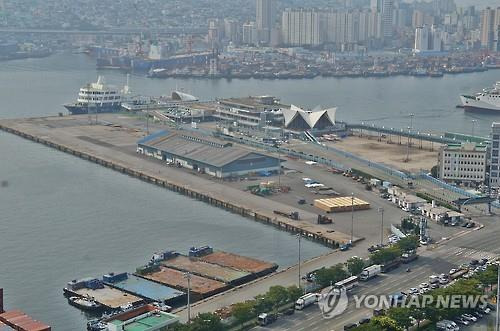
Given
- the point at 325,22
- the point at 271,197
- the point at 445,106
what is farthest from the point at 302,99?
the point at 325,22

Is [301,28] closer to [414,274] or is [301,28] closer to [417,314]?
[414,274]

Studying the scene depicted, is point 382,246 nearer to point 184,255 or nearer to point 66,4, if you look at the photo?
point 184,255

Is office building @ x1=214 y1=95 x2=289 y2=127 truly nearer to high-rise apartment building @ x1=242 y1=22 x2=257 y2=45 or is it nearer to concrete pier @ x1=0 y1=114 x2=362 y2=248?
concrete pier @ x1=0 y1=114 x2=362 y2=248

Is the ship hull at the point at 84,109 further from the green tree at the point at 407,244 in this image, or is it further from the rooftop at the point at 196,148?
the green tree at the point at 407,244

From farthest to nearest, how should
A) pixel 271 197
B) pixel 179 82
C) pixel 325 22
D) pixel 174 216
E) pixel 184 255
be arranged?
pixel 325 22, pixel 179 82, pixel 271 197, pixel 174 216, pixel 184 255

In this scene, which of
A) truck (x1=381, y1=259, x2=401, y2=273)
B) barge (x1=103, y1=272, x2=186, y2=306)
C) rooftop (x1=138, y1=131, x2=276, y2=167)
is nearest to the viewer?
barge (x1=103, y1=272, x2=186, y2=306)

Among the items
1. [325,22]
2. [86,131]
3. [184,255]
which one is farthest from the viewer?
[325,22]

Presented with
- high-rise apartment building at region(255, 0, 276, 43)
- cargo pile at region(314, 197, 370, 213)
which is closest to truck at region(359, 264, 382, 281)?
cargo pile at region(314, 197, 370, 213)

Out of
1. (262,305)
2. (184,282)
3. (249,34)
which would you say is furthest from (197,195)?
(249,34)
